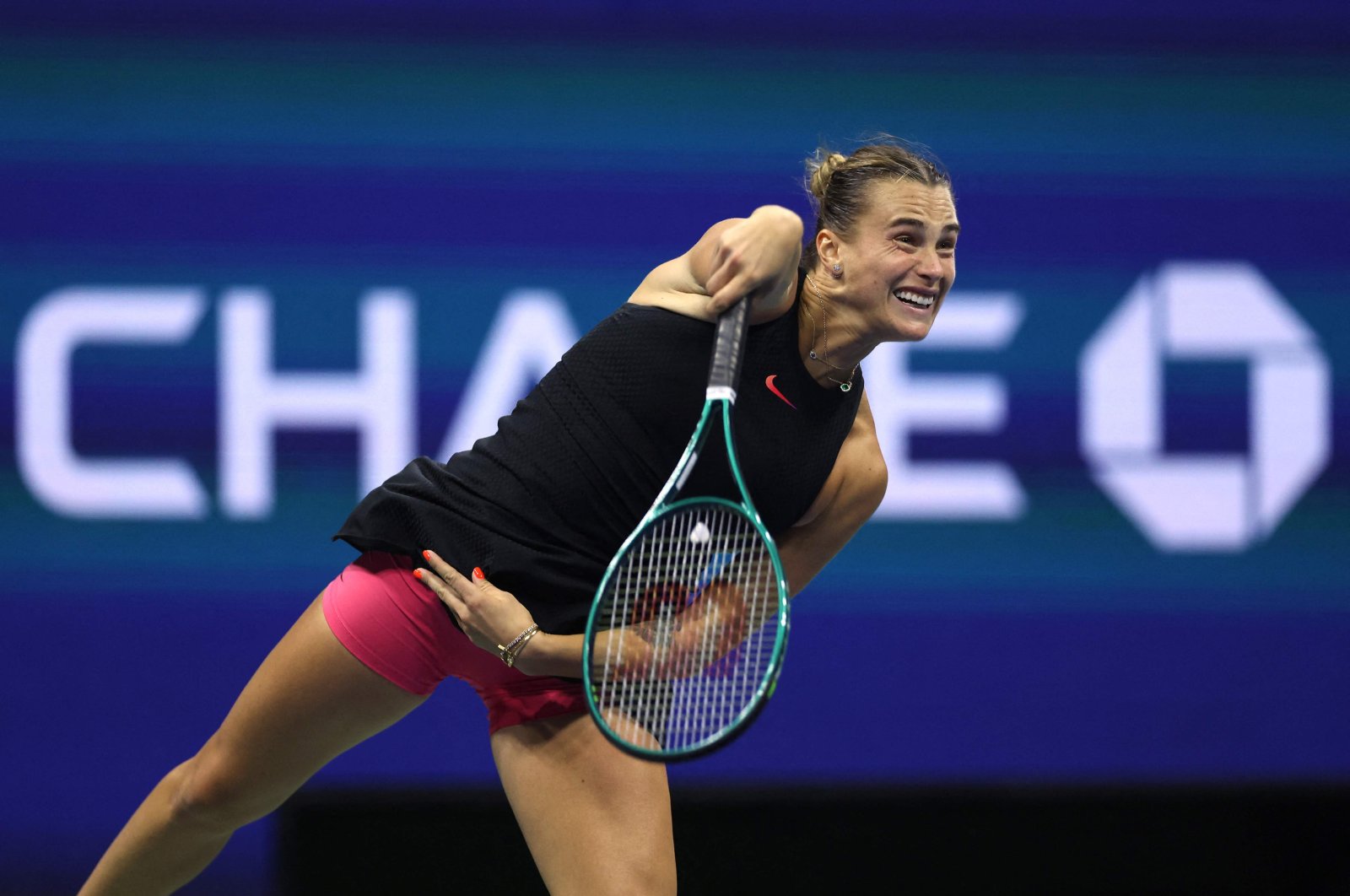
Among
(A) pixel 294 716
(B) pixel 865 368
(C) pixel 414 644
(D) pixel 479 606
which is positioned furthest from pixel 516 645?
(B) pixel 865 368

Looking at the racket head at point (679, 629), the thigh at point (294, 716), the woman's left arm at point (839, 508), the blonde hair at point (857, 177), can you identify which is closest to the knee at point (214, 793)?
the thigh at point (294, 716)

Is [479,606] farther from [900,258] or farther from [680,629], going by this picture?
[900,258]

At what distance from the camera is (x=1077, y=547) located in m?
3.84

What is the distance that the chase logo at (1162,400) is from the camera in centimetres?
387

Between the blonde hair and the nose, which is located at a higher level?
the blonde hair

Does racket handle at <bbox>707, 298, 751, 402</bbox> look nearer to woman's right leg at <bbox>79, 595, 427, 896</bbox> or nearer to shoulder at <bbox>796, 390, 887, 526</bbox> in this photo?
shoulder at <bbox>796, 390, 887, 526</bbox>

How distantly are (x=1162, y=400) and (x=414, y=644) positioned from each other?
93.5 inches

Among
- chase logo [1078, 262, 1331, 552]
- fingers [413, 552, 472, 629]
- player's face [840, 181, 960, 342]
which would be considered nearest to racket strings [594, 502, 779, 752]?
fingers [413, 552, 472, 629]

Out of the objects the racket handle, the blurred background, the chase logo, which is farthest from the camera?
the chase logo

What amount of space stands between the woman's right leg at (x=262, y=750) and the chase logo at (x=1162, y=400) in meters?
2.22

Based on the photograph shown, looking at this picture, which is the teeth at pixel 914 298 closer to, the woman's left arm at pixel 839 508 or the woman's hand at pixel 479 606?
the woman's left arm at pixel 839 508

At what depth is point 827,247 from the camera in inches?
91.2

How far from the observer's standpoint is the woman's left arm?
91.9 inches

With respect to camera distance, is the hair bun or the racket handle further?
the hair bun
